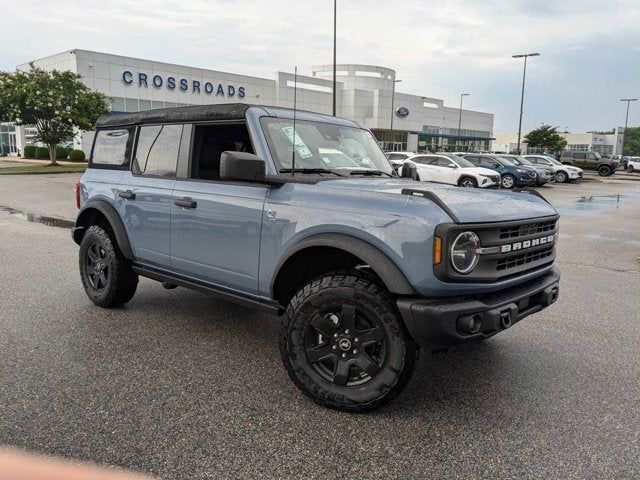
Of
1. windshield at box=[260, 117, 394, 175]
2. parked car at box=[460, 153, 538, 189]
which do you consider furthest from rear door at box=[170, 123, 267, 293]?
parked car at box=[460, 153, 538, 189]

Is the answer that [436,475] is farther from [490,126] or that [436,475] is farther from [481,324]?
[490,126]

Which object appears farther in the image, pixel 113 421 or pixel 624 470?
pixel 113 421

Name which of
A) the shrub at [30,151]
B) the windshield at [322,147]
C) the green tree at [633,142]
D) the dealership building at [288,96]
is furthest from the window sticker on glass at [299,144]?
the green tree at [633,142]

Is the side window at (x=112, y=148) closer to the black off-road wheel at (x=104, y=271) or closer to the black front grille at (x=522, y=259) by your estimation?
the black off-road wheel at (x=104, y=271)

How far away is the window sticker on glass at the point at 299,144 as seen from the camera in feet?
12.9

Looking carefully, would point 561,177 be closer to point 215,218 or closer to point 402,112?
point 215,218

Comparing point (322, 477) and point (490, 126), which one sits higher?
point (490, 126)

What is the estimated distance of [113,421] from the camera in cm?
299

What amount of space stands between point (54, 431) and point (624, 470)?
298 centimetres

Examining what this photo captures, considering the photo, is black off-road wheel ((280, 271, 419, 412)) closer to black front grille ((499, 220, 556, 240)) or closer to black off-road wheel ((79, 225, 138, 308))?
black front grille ((499, 220, 556, 240))

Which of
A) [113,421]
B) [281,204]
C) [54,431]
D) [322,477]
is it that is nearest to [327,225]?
[281,204]

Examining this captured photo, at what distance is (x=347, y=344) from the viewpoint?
10.4 feet

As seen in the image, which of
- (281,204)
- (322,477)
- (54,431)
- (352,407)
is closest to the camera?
(322,477)

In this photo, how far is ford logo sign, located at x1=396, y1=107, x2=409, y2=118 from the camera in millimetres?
69000
